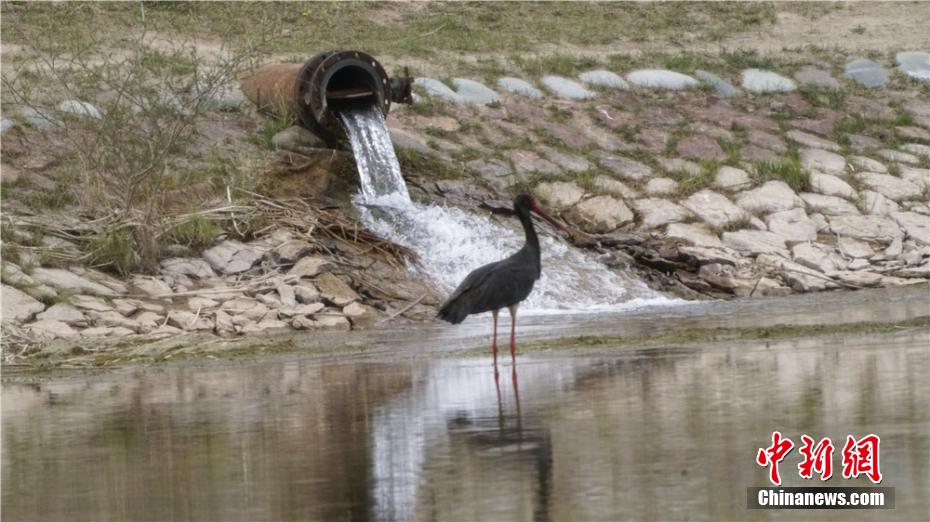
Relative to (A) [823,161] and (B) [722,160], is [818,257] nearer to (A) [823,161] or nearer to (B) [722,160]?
(B) [722,160]

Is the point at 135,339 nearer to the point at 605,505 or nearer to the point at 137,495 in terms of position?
the point at 137,495

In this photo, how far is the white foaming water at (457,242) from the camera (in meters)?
17.7

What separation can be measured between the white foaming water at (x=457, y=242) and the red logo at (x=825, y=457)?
985 cm

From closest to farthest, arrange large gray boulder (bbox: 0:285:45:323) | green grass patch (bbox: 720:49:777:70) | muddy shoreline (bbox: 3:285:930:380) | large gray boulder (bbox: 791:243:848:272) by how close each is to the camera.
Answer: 1. muddy shoreline (bbox: 3:285:930:380)
2. large gray boulder (bbox: 0:285:45:323)
3. large gray boulder (bbox: 791:243:848:272)
4. green grass patch (bbox: 720:49:777:70)

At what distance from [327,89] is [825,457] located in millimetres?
14045

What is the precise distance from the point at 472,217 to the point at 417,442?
10.7 metres

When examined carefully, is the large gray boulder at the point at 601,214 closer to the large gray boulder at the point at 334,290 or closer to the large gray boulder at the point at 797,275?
the large gray boulder at the point at 797,275

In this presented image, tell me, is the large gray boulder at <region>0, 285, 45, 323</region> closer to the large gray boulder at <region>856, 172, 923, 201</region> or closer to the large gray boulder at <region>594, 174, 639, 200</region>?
the large gray boulder at <region>594, 174, 639, 200</region>

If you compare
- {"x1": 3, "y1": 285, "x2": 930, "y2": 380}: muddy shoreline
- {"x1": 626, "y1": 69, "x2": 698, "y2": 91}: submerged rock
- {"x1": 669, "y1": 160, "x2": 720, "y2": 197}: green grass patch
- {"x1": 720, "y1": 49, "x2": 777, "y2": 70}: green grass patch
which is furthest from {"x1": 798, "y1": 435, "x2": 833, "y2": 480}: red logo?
{"x1": 720, "y1": 49, "x2": 777, "y2": 70}: green grass patch

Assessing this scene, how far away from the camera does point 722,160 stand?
21.8 meters

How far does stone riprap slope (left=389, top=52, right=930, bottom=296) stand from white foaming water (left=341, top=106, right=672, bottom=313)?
0.78m

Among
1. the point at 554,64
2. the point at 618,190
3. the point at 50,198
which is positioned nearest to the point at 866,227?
the point at 618,190

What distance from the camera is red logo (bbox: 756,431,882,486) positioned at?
684 centimetres

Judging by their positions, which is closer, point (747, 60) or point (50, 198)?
point (50, 198)
